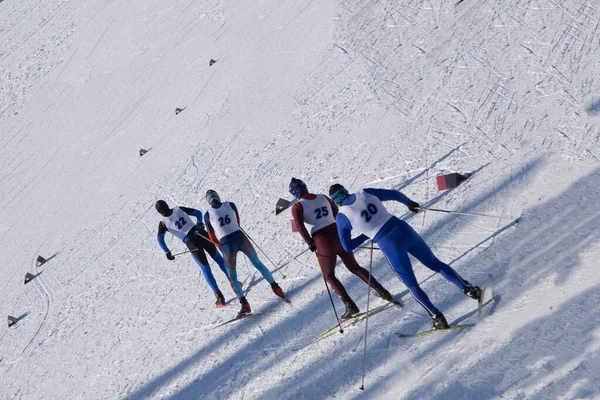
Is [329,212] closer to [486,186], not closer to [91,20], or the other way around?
[486,186]

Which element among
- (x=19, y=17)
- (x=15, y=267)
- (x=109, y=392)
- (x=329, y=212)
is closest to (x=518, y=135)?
(x=329, y=212)

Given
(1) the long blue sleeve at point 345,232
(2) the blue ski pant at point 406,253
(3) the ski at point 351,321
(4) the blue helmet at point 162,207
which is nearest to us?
(2) the blue ski pant at point 406,253

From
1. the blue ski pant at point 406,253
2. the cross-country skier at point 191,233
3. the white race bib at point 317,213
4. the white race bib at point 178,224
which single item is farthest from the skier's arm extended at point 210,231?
the blue ski pant at point 406,253

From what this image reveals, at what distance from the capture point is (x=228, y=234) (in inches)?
339

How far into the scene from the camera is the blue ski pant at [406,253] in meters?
6.54

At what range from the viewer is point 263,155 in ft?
40.7

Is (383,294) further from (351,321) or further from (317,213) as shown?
(317,213)

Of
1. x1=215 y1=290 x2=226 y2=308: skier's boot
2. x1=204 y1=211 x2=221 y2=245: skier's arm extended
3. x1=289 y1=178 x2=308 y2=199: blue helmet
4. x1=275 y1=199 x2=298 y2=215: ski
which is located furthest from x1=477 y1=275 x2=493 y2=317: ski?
x1=275 y1=199 x2=298 y2=215: ski

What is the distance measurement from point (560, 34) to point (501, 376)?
24.3 feet

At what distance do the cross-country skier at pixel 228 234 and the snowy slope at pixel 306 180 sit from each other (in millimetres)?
723

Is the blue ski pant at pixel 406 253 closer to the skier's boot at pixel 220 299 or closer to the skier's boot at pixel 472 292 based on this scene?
the skier's boot at pixel 472 292

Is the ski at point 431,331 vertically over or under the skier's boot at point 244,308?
under

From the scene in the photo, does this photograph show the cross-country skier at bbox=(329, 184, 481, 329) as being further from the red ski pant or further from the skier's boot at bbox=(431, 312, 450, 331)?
the red ski pant

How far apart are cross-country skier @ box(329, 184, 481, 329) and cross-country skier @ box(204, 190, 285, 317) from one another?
2.25 metres
